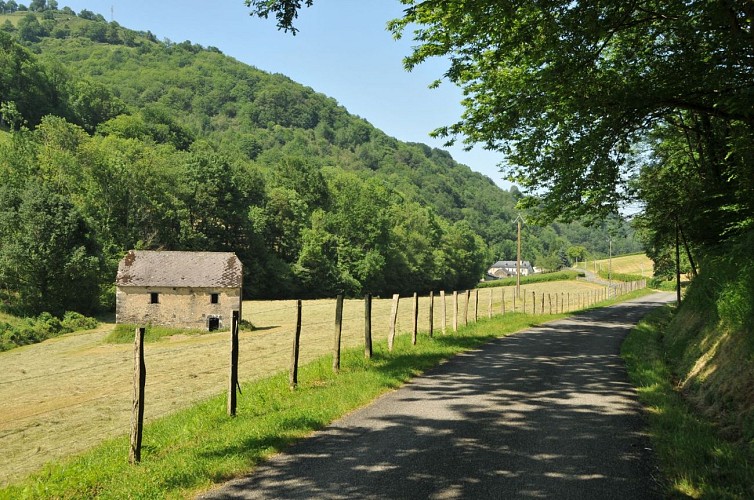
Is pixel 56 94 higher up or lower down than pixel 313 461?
higher up

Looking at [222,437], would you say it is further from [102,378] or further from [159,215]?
[159,215]

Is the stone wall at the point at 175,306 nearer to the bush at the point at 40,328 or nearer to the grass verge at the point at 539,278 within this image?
the bush at the point at 40,328

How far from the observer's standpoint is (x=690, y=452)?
6.75 meters

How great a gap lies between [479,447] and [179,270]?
149 ft

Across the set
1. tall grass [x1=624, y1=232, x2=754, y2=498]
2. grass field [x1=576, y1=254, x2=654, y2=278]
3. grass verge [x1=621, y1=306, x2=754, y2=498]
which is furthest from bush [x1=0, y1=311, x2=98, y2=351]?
grass field [x1=576, y1=254, x2=654, y2=278]

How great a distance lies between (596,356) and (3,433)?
17.7 metres

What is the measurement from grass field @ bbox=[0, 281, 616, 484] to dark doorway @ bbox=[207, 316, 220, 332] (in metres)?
2.50

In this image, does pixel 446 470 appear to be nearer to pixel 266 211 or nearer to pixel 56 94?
pixel 266 211

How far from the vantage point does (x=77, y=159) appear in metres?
68.2

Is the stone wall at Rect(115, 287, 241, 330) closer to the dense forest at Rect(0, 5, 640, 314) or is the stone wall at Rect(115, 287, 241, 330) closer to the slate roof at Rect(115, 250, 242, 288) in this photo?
the slate roof at Rect(115, 250, 242, 288)

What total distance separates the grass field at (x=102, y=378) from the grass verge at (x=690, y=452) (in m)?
12.1

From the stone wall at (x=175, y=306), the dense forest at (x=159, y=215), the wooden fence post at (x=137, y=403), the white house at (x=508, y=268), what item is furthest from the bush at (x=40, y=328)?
the white house at (x=508, y=268)

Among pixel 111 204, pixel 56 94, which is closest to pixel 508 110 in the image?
pixel 111 204

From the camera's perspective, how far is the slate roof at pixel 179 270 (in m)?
47.6
